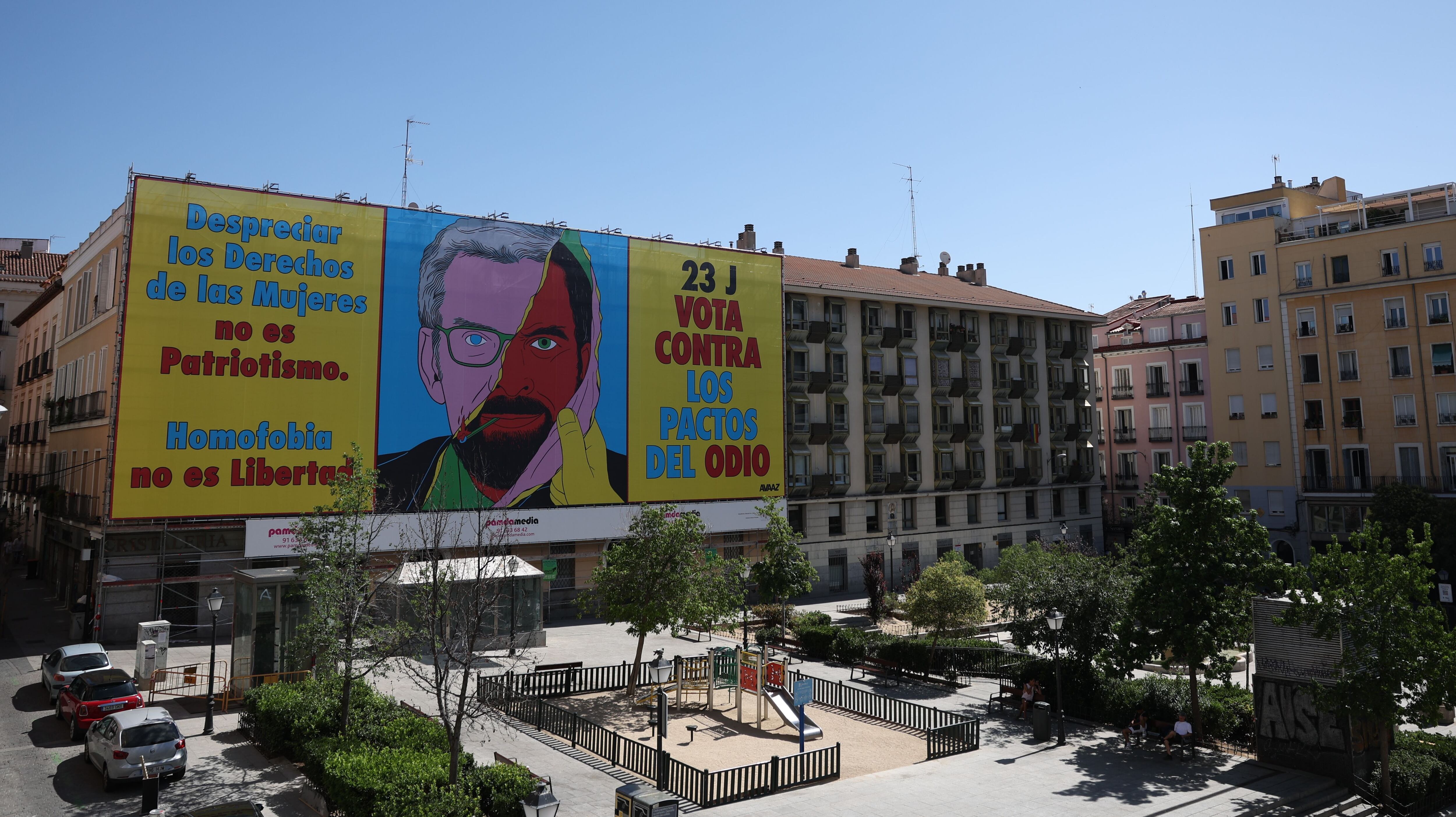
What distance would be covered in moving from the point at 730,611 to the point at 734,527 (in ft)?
63.8

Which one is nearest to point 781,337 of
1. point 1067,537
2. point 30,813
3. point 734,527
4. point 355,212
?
point 734,527

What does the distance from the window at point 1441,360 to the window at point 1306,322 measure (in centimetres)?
565

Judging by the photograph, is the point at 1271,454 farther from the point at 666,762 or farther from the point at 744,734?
the point at 666,762

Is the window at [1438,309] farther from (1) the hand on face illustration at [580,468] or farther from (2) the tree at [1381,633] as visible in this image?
(1) the hand on face illustration at [580,468]

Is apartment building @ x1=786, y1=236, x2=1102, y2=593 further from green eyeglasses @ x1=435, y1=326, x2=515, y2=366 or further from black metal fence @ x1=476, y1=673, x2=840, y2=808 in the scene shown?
black metal fence @ x1=476, y1=673, x2=840, y2=808

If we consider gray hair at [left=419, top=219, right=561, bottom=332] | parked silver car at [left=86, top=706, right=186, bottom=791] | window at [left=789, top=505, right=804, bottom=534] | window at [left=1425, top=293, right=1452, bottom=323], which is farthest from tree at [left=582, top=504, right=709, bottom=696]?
window at [left=1425, top=293, right=1452, bottom=323]

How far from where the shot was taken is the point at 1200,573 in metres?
22.6

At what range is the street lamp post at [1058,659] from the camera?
22.9 meters

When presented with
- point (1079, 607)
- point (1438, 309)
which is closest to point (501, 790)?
point (1079, 607)

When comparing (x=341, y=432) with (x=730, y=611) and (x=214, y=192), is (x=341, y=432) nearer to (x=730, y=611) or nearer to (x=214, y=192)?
(x=214, y=192)

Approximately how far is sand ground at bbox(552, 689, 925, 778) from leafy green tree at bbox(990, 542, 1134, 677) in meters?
4.70

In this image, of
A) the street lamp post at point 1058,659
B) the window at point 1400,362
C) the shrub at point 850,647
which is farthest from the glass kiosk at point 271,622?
the window at point 1400,362

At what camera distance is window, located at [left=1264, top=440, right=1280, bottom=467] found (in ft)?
179

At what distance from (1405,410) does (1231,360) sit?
9762 millimetres
